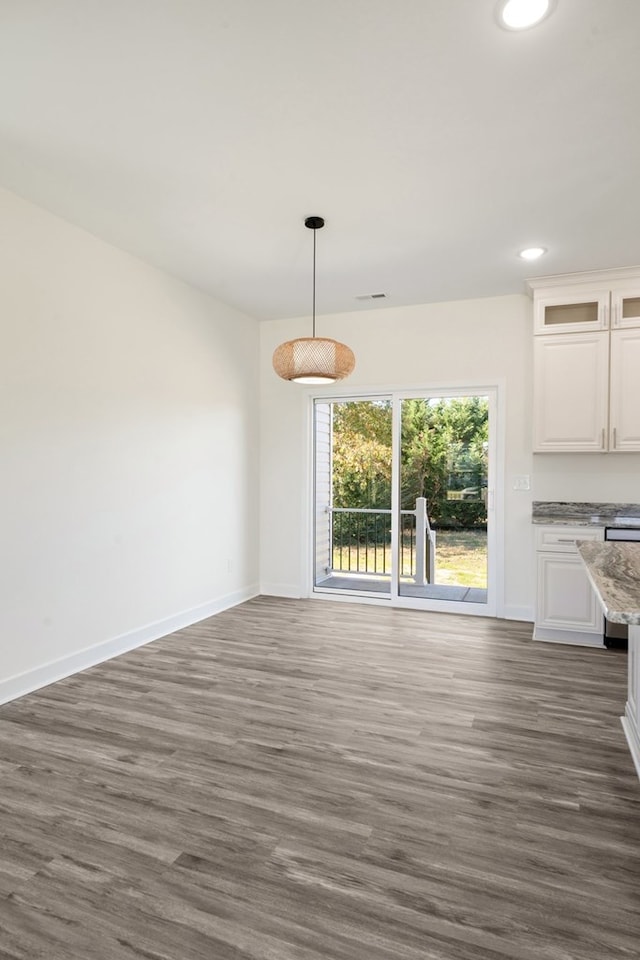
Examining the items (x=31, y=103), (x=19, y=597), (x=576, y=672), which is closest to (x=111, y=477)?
(x=19, y=597)

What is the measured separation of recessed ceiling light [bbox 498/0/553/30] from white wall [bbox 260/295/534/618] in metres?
3.15

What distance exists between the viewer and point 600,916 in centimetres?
165

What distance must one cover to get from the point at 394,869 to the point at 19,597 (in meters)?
2.49

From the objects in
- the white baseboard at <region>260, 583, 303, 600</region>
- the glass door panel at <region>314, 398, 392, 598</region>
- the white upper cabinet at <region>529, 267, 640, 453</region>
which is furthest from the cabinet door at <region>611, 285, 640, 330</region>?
the white baseboard at <region>260, 583, 303, 600</region>

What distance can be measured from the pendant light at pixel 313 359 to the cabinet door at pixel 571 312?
2.01 meters

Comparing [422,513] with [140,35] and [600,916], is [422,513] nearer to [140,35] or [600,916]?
[600,916]

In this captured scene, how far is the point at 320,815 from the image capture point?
6.97ft

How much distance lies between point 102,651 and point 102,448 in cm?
139

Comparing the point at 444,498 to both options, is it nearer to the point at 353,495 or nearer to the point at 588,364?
the point at 353,495

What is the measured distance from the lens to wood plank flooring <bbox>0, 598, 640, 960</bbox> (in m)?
1.59

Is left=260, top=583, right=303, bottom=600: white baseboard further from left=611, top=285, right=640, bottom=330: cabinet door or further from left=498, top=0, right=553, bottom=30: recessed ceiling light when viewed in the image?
left=498, top=0, right=553, bottom=30: recessed ceiling light

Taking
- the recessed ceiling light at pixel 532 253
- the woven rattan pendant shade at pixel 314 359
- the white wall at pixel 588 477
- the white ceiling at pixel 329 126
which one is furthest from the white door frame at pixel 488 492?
the woven rattan pendant shade at pixel 314 359

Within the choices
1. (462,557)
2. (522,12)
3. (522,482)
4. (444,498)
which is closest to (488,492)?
(522,482)

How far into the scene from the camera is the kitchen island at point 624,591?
1.47m
